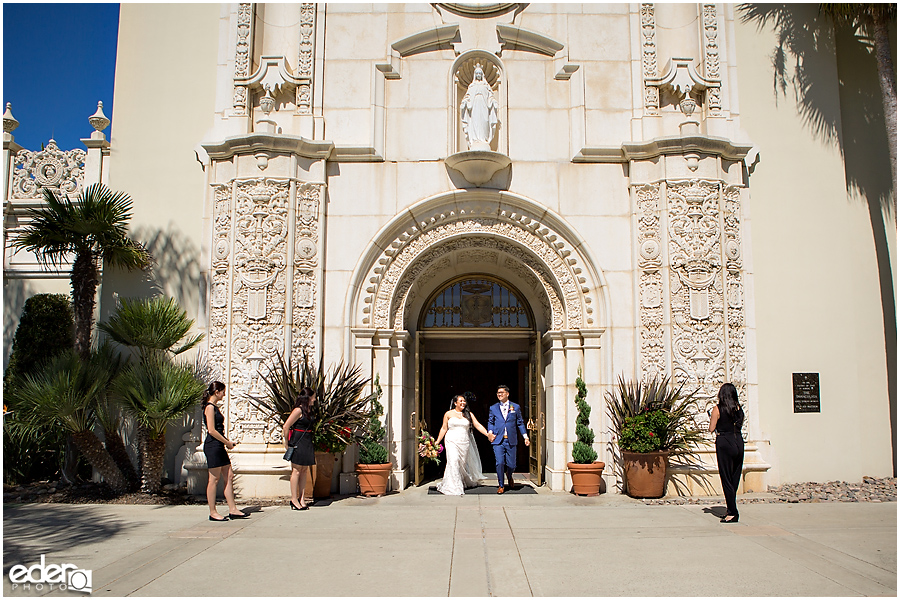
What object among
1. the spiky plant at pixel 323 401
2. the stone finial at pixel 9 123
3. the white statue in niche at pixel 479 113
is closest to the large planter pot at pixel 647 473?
the spiky plant at pixel 323 401

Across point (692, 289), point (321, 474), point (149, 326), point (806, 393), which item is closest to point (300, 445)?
point (321, 474)

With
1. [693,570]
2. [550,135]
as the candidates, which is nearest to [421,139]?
[550,135]

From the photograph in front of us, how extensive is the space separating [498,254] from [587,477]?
3.96m

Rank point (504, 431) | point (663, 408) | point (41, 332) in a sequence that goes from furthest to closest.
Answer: point (41, 332), point (504, 431), point (663, 408)

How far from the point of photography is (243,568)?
5762mm

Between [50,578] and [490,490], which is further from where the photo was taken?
[490,490]

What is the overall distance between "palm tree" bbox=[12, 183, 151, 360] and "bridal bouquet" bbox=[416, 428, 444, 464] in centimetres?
535

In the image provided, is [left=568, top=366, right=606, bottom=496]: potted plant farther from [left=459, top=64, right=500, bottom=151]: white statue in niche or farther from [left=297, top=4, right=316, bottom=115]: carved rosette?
[left=297, top=4, right=316, bottom=115]: carved rosette

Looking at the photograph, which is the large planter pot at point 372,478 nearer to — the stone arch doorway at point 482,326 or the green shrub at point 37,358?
the stone arch doorway at point 482,326

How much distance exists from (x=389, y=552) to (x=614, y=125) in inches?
313

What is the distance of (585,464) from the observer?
1002cm

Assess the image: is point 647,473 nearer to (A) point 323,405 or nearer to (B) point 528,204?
(B) point 528,204

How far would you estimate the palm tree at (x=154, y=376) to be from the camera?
373 inches

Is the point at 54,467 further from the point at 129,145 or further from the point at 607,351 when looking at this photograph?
the point at 607,351
